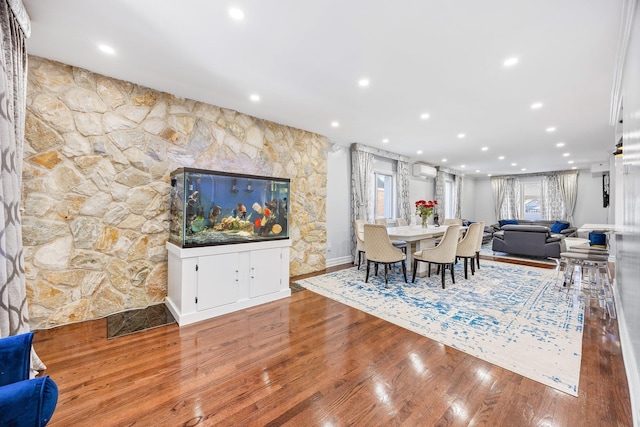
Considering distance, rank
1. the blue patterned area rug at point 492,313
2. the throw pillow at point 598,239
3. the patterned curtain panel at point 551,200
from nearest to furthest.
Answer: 1. the blue patterned area rug at point 492,313
2. the throw pillow at point 598,239
3. the patterned curtain panel at point 551,200

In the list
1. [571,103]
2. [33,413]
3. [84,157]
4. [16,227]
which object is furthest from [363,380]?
[571,103]

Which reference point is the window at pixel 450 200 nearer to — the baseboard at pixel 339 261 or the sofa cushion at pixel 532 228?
the sofa cushion at pixel 532 228

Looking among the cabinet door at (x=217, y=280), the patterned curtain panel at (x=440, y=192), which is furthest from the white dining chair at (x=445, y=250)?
the patterned curtain panel at (x=440, y=192)

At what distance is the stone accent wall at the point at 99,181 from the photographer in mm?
2484

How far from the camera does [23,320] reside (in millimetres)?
1749

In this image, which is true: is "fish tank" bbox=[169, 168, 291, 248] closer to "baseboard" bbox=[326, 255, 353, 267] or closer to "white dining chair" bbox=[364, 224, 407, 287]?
"white dining chair" bbox=[364, 224, 407, 287]

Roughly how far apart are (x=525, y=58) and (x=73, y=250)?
471cm

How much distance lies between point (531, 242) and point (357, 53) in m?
6.14

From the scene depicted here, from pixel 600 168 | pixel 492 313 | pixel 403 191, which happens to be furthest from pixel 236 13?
pixel 600 168

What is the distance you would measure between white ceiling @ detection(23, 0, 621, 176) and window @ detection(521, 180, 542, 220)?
6.52 meters

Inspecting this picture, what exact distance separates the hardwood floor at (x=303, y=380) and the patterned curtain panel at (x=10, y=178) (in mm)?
571

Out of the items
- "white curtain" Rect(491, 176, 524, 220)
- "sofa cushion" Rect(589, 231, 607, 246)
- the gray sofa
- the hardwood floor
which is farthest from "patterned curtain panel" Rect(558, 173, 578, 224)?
the hardwood floor

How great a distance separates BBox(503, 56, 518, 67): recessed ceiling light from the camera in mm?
2381

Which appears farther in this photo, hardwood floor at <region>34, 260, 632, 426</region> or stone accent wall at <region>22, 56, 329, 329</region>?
stone accent wall at <region>22, 56, 329, 329</region>
